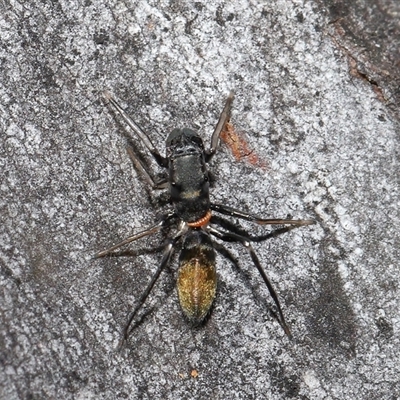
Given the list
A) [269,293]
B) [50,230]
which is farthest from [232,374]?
[50,230]

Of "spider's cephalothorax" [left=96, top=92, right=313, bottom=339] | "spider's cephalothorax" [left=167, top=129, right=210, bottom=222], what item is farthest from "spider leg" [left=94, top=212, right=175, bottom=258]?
"spider's cephalothorax" [left=167, top=129, right=210, bottom=222]

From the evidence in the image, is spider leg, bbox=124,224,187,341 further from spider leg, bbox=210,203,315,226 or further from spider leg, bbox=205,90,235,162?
spider leg, bbox=205,90,235,162

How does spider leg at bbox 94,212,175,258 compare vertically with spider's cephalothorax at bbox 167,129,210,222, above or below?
below

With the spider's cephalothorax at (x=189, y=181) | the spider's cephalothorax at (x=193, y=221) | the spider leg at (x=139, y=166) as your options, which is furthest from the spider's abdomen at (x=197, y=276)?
the spider leg at (x=139, y=166)

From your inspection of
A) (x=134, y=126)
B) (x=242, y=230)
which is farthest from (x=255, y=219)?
(x=134, y=126)

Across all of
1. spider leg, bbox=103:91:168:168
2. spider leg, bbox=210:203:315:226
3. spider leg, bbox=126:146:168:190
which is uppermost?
spider leg, bbox=103:91:168:168

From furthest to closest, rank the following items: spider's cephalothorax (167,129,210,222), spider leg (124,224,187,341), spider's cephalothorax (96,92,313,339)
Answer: spider's cephalothorax (167,129,210,222), spider's cephalothorax (96,92,313,339), spider leg (124,224,187,341)

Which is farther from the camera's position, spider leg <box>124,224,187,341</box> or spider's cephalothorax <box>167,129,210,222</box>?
spider's cephalothorax <box>167,129,210,222</box>

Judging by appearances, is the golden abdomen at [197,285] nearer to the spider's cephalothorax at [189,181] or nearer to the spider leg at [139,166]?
the spider's cephalothorax at [189,181]
